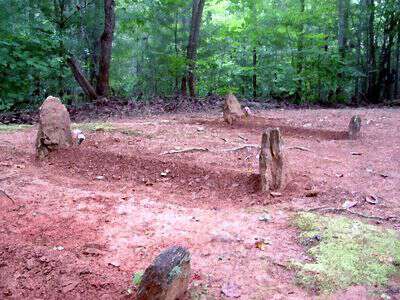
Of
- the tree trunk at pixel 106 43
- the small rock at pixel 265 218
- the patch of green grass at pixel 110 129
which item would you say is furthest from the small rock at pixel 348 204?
the tree trunk at pixel 106 43

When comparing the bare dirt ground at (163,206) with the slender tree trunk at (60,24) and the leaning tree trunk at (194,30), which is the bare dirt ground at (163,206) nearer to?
the slender tree trunk at (60,24)

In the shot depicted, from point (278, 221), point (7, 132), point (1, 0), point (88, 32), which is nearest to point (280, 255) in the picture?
point (278, 221)

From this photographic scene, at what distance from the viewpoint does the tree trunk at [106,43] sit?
39.5 ft

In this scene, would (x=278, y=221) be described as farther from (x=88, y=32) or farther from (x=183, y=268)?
(x=88, y=32)

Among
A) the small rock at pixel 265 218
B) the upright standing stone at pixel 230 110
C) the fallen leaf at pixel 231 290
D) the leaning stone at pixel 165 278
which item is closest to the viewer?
the leaning stone at pixel 165 278

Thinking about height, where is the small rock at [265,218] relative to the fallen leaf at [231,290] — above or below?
above

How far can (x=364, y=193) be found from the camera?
16.2ft

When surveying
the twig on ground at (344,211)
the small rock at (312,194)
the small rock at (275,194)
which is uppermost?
the small rock at (312,194)

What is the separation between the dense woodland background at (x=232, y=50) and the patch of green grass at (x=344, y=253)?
9.28 m

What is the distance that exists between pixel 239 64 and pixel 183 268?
16059mm

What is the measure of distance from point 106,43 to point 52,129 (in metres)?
6.38

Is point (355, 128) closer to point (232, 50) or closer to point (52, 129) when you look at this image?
point (52, 129)

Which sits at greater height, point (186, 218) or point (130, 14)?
point (130, 14)

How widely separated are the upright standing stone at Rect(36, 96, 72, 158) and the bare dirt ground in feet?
0.62
